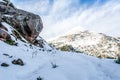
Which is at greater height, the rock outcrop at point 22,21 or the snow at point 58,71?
the rock outcrop at point 22,21

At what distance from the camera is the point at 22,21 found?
34.6 meters

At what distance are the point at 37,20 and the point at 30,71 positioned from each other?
29.0 metres

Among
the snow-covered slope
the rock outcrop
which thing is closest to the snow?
the snow-covered slope

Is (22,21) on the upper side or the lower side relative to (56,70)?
upper

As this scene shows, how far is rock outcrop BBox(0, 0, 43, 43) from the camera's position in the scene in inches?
1312

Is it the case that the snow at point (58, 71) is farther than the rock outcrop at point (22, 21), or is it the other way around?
the rock outcrop at point (22, 21)

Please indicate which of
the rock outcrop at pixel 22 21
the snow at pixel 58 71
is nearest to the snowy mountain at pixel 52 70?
the snow at pixel 58 71

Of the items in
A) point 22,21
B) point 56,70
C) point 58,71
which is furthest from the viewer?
point 22,21

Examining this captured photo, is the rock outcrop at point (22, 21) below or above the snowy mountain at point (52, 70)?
above

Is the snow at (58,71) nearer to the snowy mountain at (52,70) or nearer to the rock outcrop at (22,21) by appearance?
the snowy mountain at (52,70)

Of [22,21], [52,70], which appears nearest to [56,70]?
[52,70]

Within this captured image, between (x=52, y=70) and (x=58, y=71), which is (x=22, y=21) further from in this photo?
(x=58, y=71)

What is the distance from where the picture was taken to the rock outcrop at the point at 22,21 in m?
33.3

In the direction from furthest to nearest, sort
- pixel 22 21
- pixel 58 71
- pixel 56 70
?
pixel 22 21
pixel 56 70
pixel 58 71
